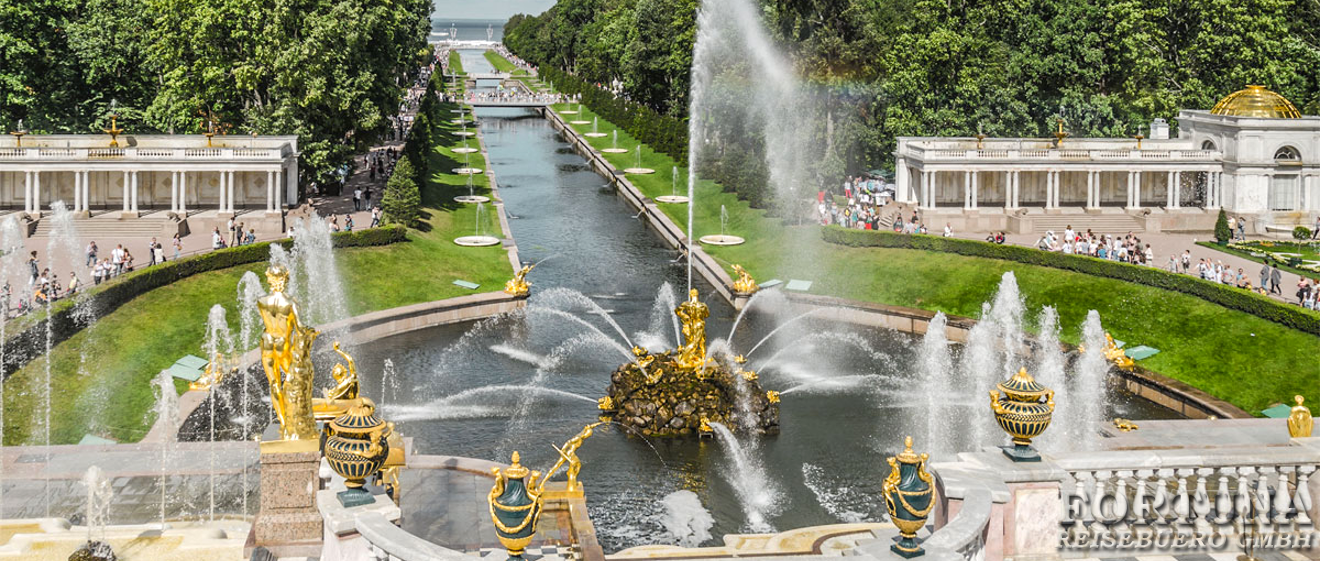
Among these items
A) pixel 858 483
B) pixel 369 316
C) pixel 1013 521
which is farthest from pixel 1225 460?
pixel 369 316

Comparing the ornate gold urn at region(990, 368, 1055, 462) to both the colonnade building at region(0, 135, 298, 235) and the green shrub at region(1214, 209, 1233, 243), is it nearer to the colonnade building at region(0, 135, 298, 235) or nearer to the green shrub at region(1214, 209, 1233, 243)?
the green shrub at region(1214, 209, 1233, 243)

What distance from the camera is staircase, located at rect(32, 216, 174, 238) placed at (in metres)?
74.2

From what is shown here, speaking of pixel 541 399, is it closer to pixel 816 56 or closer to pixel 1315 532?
pixel 1315 532

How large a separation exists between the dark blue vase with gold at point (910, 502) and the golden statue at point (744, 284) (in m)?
46.5

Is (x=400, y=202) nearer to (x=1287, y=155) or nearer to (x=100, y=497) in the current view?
(x=100, y=497)

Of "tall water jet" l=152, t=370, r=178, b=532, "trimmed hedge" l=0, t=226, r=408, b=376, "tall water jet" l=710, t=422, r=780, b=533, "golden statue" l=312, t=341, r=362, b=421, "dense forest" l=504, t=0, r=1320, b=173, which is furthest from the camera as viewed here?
"dense forest" l=504, t=0, r=1320, b=173

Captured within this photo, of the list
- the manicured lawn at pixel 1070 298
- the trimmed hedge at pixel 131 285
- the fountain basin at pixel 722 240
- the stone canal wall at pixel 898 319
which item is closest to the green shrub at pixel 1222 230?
the manicured lawn at pixel 1070 298

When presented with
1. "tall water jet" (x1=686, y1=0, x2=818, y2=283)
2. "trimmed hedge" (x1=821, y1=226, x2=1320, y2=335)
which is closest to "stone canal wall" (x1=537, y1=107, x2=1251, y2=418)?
"tall water jet" (x1=686, y1=0, x2=818, y2=283)

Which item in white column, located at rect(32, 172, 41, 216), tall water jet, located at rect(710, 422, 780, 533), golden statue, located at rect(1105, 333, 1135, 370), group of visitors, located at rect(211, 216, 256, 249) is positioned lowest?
tall water jet, located at rect(710, 422, 780, 533)

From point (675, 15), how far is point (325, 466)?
104 m

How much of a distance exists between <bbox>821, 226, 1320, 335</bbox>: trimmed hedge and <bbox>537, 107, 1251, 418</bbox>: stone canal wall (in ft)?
21.0

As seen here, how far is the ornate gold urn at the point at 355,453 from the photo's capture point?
62.2 feet

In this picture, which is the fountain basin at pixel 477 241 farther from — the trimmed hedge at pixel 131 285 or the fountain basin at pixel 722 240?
the fountain basin at pixel 722 240

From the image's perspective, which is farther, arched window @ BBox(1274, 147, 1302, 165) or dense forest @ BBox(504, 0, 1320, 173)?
dense forest @ BBox(504, 0, 1320, 173)
